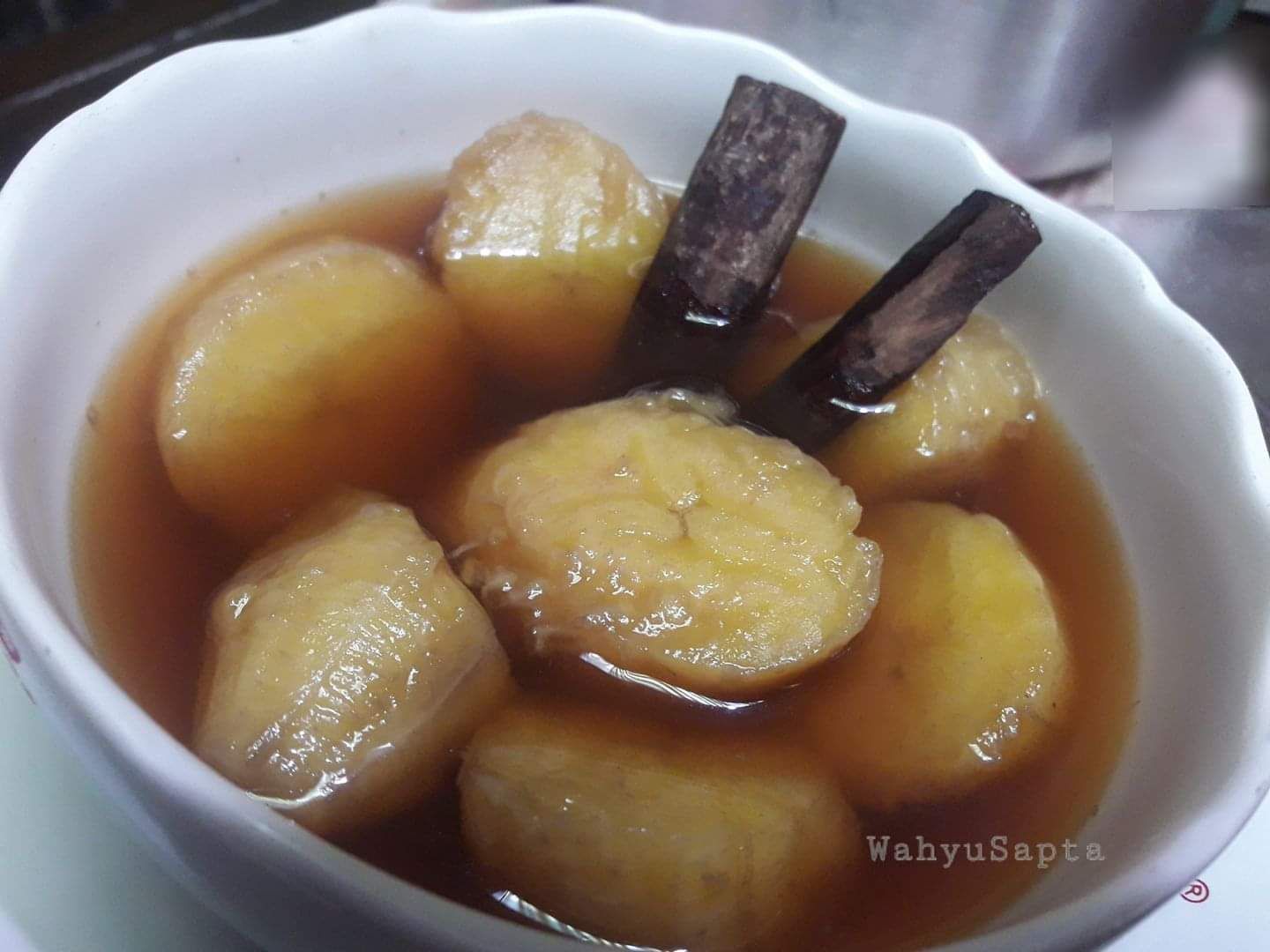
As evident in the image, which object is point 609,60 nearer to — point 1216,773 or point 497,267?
point 497,267

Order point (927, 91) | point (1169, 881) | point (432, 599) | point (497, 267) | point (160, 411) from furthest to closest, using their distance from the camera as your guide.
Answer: point (927, 91)
point (497, 267)
point (160, 411)
point (432, 599)
point (1169, 881)

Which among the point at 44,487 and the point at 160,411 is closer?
the point at 44,487

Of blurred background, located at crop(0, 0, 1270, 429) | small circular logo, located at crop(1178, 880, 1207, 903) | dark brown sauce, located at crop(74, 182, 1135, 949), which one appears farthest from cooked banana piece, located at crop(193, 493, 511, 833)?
blurred background, located at crop(0, 0, 1270, 429)

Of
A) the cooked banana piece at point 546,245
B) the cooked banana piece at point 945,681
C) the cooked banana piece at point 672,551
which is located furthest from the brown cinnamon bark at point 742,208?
the cooked banana piece at point 945,681

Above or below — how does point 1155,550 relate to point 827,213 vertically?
below

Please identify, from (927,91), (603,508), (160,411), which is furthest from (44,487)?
(927,91)

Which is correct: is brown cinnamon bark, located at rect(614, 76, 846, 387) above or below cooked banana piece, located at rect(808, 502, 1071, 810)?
above

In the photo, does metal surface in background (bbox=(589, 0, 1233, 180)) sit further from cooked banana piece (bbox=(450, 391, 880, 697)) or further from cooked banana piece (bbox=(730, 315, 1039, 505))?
cooked banana piece (bbox=(450, 391, 880, 697))

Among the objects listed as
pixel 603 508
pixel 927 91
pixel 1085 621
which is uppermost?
pixel 927 91

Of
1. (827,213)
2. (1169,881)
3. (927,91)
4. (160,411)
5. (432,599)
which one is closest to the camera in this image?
(1169,881)
